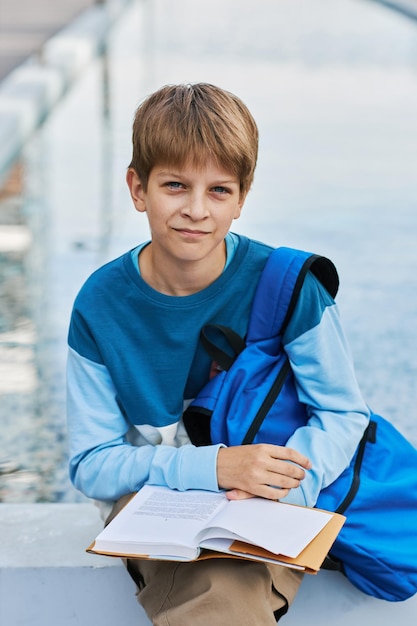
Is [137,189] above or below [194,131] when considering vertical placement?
below

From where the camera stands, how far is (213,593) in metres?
1.78

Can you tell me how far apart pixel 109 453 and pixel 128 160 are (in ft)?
17.4

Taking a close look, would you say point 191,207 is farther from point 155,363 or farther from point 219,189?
point 155,363

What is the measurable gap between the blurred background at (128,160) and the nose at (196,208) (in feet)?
3.94

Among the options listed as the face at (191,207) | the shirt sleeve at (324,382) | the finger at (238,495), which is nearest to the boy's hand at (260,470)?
the finger at (238,495)

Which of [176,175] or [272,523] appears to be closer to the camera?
[272,523]

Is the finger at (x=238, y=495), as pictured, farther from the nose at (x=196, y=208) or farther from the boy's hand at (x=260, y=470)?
the nose at (x=196, y=208)

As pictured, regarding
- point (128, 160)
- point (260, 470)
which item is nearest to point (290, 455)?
point (260, 470)

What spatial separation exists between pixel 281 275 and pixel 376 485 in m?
0.43

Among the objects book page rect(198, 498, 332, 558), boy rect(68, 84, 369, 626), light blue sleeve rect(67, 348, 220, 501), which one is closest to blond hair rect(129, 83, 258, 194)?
boy rect(68, 84, 369, 626)

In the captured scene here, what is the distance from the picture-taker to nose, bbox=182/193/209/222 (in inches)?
77.9

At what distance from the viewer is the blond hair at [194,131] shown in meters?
1.99

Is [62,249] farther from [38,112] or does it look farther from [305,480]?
[305,480]

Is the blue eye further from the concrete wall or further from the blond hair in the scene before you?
the concrete wall
